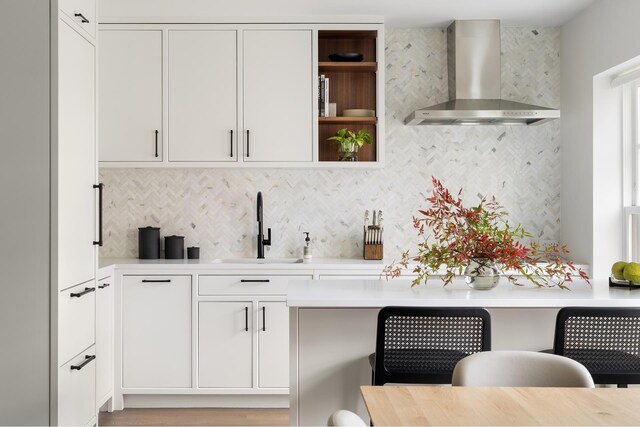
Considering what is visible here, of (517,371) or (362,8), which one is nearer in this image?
(517,371)

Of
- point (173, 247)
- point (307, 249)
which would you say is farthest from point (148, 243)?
point (307, 249)

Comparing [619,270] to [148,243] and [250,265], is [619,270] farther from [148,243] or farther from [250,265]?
[148,243]

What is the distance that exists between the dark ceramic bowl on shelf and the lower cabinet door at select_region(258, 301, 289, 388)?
1.74m

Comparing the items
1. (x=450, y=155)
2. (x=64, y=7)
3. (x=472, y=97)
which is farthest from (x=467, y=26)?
(x=64, y=7)

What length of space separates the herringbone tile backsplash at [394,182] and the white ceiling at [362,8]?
0.31m

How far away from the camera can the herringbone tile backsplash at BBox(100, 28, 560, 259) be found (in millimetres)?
4434

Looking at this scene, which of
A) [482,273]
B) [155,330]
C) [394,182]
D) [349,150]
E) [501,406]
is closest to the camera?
[501,406]

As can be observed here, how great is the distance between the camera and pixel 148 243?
4258 mm

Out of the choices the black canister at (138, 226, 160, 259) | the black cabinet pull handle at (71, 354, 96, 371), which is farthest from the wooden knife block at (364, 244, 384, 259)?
the black cabinet pull handle at (71, 354, 96, 371)

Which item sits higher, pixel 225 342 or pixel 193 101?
pixel 193 101

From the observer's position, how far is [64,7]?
2684 mm

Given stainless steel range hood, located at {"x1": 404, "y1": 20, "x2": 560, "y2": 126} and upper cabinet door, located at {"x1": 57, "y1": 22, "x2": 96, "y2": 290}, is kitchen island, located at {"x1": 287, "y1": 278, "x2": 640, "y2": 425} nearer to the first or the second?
upper cabinet door, located at {"x1": 57, "y1": 22, "x2": 96, "y2": 290}

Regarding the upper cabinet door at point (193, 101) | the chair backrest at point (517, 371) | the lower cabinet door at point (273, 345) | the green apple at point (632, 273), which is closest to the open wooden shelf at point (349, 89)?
the upper cabinet door at point (193, 101)

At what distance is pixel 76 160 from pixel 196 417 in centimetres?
182
